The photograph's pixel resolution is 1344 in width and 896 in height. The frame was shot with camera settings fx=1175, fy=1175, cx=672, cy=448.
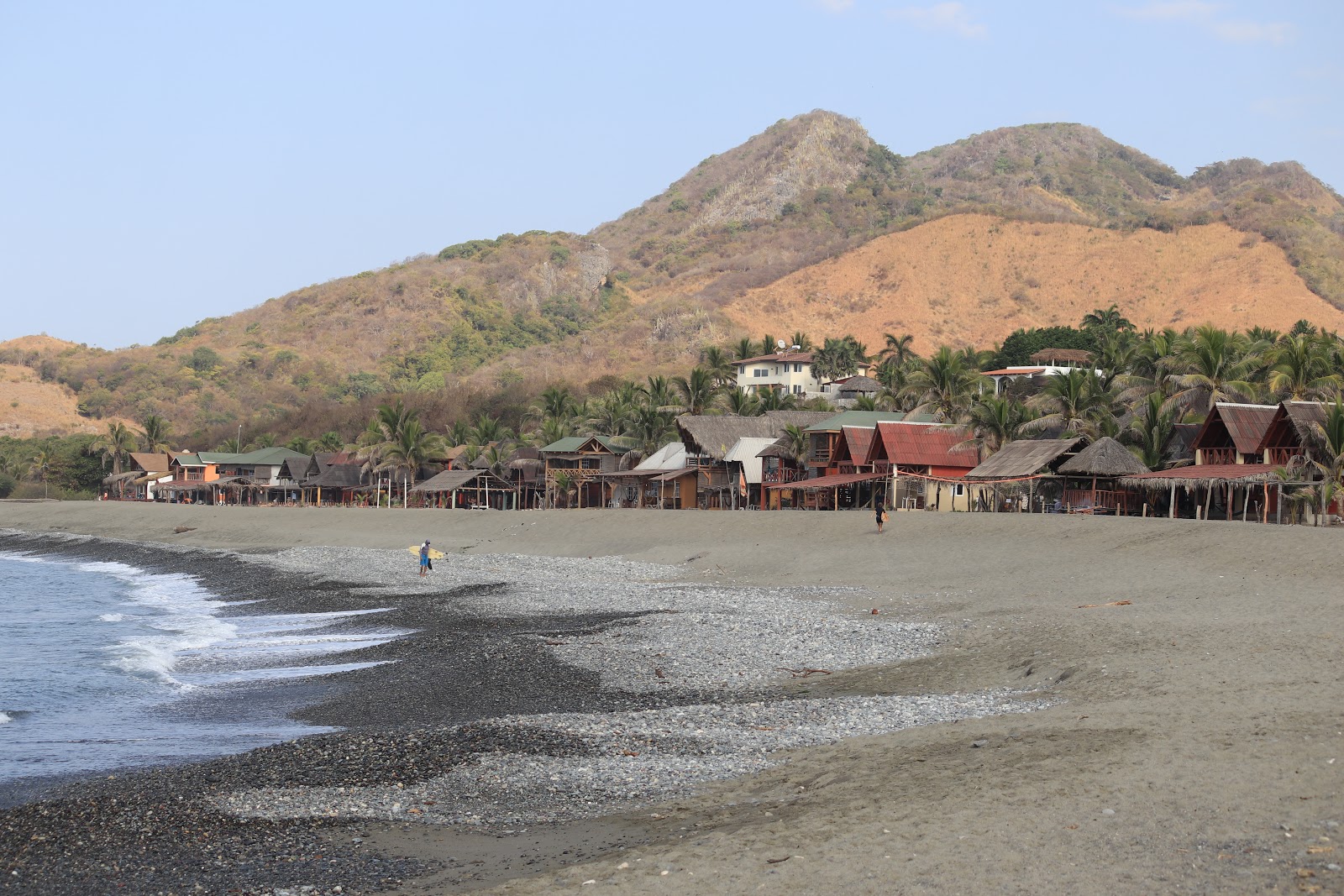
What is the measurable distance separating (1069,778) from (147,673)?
1719cm

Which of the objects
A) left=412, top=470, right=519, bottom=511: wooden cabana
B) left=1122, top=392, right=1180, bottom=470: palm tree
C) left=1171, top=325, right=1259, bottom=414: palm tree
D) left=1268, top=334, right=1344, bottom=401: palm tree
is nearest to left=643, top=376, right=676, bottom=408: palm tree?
left=412, top=470, right=519, bottom=511: wooden cabana

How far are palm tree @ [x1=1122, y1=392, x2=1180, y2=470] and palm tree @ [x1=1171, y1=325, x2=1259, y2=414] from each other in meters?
0.73

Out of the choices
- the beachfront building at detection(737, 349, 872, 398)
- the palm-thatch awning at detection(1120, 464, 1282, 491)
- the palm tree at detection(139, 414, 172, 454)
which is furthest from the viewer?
the palm tree at detection(139, 414, 172, 454)

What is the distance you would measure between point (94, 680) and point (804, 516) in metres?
28.3

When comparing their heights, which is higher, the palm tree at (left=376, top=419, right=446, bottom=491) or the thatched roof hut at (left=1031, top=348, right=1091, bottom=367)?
the thatched roof hut at (left=1031, top=348, right=1091, bottom=367)

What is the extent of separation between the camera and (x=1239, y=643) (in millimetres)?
15391

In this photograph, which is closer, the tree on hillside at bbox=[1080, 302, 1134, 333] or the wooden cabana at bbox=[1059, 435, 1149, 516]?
the wooden cabana at bbox=[1059, 435, 1149, 516]

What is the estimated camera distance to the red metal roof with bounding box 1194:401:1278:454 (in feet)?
134

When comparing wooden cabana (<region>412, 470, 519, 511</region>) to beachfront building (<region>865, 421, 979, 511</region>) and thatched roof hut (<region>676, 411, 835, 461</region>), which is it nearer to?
thatched roof hut (<region>676, 411, 835, 461</region>)

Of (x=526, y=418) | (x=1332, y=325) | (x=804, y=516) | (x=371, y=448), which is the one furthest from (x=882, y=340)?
(x=804, y=516)

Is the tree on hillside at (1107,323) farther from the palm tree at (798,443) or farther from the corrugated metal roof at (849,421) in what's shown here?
the palm tree at (798,443)

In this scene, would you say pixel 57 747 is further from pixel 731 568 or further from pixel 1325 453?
pixel 1325 453

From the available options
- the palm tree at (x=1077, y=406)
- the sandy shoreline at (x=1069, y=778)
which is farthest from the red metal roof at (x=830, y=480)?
the sandy shoreline at (x=1069, y=778)

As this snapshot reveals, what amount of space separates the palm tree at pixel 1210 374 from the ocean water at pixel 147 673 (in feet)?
111
